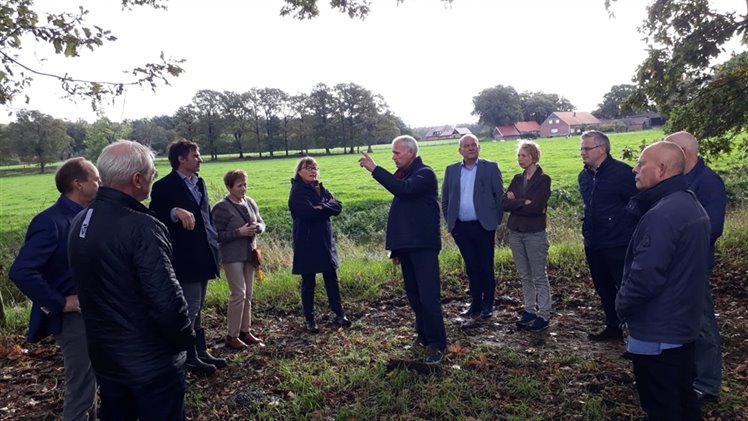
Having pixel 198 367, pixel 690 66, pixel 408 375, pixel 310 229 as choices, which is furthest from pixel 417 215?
pixel 690 66

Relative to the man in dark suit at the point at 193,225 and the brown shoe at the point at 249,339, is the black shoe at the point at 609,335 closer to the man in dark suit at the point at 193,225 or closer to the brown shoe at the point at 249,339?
the brown shoe at the point at 249,339

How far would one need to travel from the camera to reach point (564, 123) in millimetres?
91938

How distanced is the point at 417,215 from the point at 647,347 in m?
2.39

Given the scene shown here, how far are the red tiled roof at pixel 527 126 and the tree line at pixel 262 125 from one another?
95.3ft

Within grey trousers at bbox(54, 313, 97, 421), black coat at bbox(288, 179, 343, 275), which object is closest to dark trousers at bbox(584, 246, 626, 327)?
black coat at bbox(288, 179, 343, 275)

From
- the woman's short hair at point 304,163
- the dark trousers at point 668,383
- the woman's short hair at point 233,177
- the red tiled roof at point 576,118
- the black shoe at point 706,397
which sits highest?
the red tiled roof at point 576,118

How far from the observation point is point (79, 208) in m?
3.54

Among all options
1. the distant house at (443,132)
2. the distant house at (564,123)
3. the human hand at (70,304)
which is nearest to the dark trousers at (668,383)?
the human hand at (70,304)

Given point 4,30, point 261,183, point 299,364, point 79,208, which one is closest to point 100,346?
point 79,208

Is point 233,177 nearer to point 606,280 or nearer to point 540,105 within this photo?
point 606,280

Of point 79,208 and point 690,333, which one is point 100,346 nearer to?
point 79,208

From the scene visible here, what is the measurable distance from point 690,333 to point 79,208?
13.0 ft

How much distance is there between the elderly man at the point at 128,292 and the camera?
2627mm

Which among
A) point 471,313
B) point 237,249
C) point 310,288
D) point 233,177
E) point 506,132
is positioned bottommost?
point 471,313
